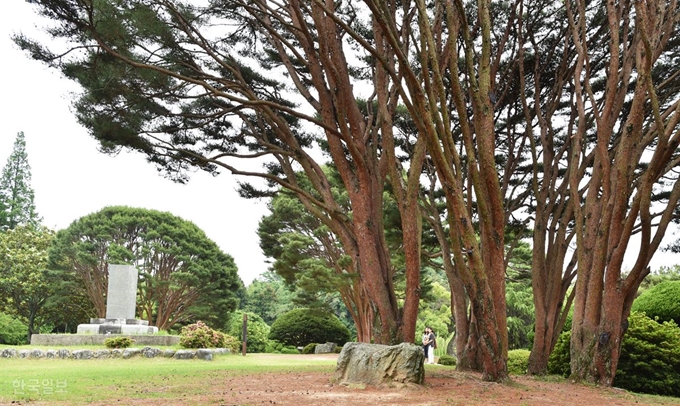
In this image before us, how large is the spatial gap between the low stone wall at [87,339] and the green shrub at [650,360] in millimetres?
12999

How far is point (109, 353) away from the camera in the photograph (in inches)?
561

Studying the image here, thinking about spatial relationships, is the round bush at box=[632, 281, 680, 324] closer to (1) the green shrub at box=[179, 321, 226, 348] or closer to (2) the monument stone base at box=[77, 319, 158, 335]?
(1) the green shrub at box=[179, 321, 226, 348]

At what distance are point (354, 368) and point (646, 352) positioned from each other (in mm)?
5424

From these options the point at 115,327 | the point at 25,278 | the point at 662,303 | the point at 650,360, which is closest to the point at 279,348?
the point at 115,327

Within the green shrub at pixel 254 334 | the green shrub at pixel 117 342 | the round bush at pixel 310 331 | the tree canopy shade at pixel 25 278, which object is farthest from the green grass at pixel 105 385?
the tree canopy shade at pixel 25 278

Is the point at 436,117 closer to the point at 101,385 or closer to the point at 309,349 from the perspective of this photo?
the point at 101,385

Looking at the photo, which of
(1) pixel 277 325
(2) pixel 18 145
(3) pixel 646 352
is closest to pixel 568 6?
(3) pixel 646 352

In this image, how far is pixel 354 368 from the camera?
26.0 feet

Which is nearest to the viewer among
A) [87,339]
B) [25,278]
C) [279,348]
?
[87,339]

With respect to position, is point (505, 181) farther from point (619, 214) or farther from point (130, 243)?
point (130, 243)

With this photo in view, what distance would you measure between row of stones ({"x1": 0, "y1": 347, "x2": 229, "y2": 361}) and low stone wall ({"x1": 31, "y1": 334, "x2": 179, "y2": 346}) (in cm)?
254

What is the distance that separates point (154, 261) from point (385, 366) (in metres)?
23.3

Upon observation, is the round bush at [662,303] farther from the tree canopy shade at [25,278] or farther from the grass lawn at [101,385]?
the tree canopy shade at [25,278]

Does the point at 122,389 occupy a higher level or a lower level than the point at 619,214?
lower
